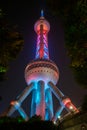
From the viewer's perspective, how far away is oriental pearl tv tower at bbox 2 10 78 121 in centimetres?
6444

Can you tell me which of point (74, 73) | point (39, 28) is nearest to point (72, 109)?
point (39, 28)

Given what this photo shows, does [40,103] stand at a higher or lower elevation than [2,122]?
lower

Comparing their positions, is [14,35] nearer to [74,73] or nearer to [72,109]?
[74,73]

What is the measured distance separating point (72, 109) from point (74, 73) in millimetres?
47677

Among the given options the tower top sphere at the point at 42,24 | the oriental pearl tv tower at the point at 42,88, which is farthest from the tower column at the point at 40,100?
the tower top sphere at the point at 42,24

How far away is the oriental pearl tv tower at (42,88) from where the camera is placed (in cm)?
6444

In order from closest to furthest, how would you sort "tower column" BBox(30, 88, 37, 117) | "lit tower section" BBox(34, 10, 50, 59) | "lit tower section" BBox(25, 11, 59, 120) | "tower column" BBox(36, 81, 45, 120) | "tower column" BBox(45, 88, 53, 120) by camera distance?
1. "tower column" BBox(36, 81, 45, 120)
2. "tower column" BBox(45, 88, 53, 120)
3. "tower column" BBox(30, 88, 37, 117)
4. "lit tower section" BBox(25, 11, 59, 120)
5. "lit tower section" BBox(34, 10, 50, 59)

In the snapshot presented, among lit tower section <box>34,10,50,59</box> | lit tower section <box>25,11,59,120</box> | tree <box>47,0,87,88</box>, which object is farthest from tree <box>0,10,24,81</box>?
lit tower section <box>34,10,50,59</box>

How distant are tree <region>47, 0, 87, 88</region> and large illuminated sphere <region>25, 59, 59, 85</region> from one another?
2212 inches

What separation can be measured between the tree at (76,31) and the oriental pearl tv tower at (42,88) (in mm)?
47604

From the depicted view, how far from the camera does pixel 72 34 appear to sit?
14.1m

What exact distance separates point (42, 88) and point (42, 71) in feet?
13.8

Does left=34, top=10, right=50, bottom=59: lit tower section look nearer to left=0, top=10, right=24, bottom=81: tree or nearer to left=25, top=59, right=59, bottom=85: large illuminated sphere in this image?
left=25, top=59, right=59, bottom=85: large illuminated sphere

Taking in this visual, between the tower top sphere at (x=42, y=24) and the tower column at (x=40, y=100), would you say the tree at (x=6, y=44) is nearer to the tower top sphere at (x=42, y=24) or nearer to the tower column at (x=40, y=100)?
the tower column at (x=40, y=100)
